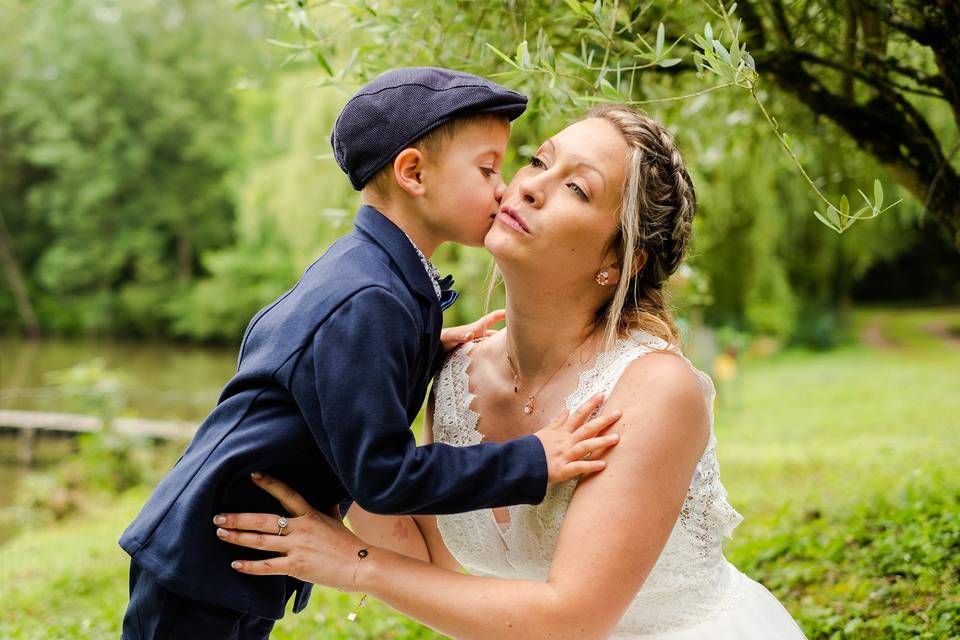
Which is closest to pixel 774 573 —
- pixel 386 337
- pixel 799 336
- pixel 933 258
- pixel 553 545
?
pixel 553 545

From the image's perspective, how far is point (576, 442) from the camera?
1835 millimetres

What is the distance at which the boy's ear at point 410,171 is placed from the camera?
198 cm

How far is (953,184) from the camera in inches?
107

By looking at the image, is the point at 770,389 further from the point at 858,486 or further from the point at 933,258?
the point at 933,258

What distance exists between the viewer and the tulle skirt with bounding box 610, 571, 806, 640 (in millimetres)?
2148

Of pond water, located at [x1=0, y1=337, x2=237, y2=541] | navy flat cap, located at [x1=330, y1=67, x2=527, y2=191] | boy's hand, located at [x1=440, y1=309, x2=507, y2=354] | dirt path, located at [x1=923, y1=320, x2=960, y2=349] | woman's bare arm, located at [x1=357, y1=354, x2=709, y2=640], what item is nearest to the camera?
woman's bare arm, located at [x1=357, y1=354, x2=709, y2=640]

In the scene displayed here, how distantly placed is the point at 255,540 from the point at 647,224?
45.2 inches

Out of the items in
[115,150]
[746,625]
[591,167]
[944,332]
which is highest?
[591,167]

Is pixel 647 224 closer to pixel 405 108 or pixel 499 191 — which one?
pixel 499 191

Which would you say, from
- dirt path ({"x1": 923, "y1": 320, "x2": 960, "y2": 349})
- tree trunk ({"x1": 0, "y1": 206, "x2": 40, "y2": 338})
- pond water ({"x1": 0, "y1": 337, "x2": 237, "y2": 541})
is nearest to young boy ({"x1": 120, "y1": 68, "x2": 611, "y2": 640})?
pond water ({"x1": 0, "y1": 337, "x2": 237, "y2": 541})

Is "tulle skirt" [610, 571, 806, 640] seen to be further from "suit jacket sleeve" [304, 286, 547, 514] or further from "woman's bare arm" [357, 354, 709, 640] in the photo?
"suit jacket sleeve" [304, 286, 547, 514]

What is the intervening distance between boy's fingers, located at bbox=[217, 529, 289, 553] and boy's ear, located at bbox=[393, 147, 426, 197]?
2.70 feet

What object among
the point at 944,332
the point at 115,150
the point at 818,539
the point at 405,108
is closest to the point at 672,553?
the point at 405,108

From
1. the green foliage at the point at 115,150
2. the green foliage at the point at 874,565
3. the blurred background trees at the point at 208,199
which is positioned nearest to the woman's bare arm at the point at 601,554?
the green foliage at the point at 874,565
